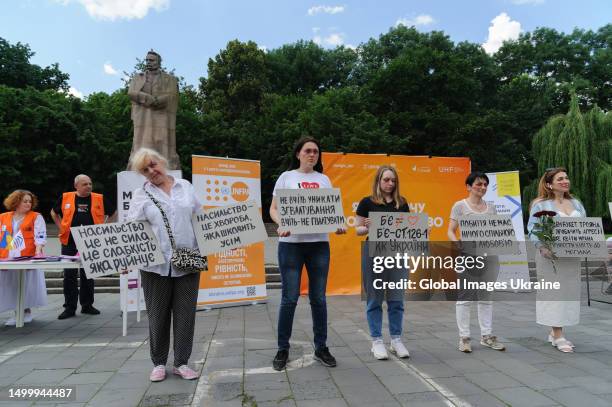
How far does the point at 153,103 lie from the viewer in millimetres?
12508

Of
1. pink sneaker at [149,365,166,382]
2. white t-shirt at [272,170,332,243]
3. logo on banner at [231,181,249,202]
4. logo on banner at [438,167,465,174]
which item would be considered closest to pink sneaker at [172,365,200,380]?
pink sneaker at [149,365,166,382]

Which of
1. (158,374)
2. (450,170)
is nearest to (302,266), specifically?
(158,374)

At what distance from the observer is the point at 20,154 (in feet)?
77.9

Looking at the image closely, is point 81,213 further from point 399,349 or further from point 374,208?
point 399,349

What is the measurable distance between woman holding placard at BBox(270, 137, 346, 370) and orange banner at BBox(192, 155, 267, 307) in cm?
293

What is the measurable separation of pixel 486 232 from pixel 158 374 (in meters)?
3.35

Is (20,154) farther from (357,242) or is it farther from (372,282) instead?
(372,282)

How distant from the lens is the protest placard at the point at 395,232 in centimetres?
419

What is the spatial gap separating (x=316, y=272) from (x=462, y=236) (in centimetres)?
163

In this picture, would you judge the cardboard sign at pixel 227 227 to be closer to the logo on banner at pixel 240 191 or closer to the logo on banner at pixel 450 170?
the logo on banner at pixel 240 191

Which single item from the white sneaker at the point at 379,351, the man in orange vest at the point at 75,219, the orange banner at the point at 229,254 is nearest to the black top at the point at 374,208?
the white sneaker at the point at 379,351

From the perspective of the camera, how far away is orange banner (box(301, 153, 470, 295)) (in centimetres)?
838

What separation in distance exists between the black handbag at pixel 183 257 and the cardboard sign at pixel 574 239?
356cm

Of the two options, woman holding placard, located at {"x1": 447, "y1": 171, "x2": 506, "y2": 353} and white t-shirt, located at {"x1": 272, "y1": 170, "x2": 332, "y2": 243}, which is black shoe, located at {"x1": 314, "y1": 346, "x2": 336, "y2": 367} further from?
woman holding placard, located at {"x1": 447, "y1": 171, "x2": 506, "y2": 353}
